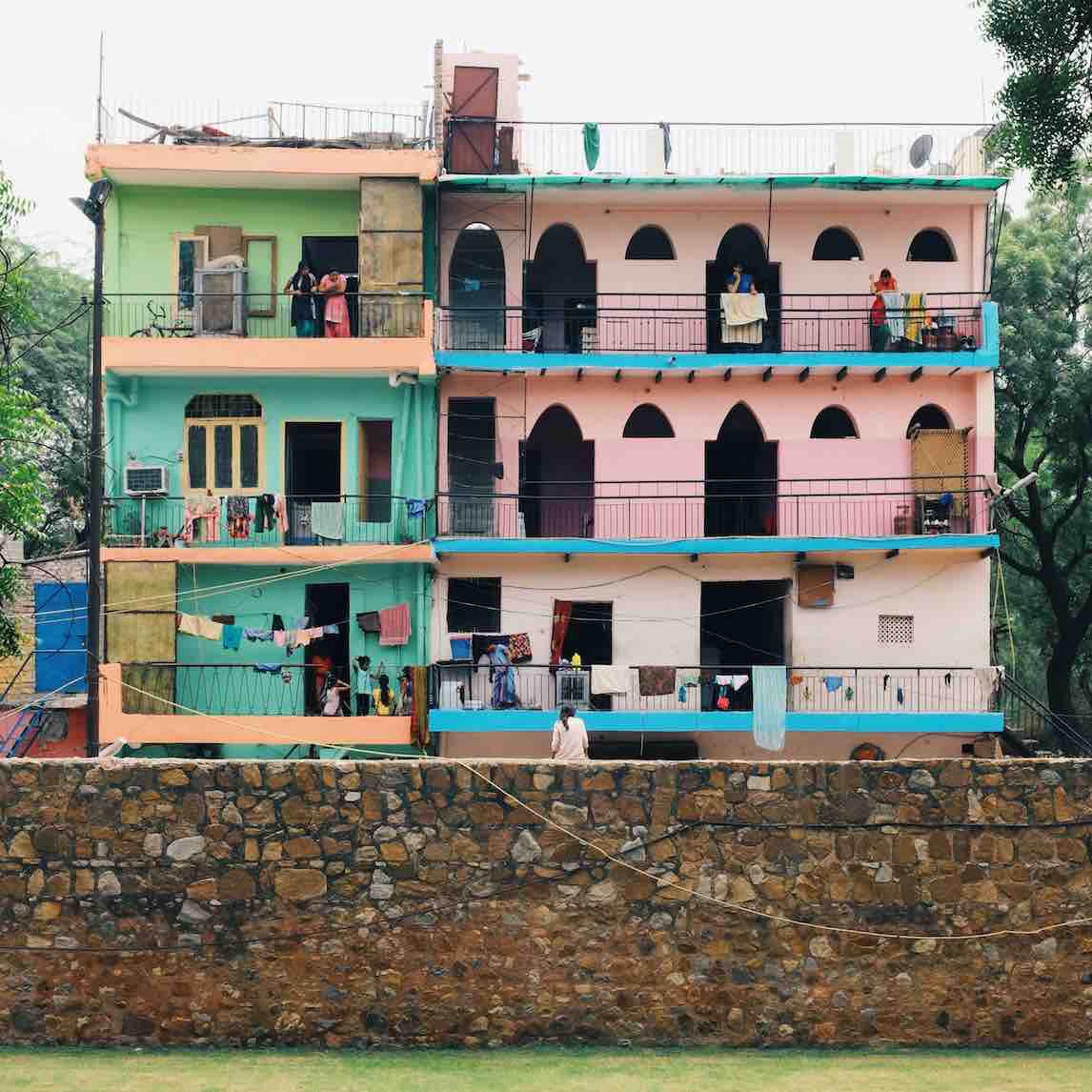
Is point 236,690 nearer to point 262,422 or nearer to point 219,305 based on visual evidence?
point 262,422

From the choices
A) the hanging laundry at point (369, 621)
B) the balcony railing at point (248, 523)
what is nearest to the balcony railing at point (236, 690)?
the hanging laundry at point (369, 621)

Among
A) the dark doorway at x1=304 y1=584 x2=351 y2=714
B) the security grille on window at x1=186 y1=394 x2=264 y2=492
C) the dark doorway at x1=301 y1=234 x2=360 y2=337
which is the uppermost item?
the dark doorway at x1=301 y1=234 x2=360 y2=337

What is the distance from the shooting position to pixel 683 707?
27516 mm

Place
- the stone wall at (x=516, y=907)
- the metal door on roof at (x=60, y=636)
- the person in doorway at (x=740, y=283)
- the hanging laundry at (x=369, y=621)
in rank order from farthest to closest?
the metal door on roof at (x=60, y=636) < the person in doorway at (x=740, y=283) < the hanging laundry at (x=369, y=621) < the stone wall at (x=516, y=907)

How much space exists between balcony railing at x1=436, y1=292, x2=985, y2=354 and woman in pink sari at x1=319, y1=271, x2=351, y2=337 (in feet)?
6.51

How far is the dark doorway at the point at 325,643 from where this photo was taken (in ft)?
91.8

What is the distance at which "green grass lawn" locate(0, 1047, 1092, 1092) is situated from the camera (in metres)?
12.5

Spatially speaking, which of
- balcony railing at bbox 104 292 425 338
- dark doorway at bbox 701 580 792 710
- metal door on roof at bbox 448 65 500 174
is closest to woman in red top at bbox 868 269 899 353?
dark doorway at bbox 701 580 792 710

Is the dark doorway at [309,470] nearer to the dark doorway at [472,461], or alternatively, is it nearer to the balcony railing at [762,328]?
the dark doorway at [472,461]

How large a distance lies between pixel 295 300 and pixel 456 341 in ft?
10.2

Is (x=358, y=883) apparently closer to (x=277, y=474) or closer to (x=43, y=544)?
(x=277, y=474)

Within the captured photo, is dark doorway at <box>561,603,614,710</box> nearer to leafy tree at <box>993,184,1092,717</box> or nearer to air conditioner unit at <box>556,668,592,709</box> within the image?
air conditioner unit at <box>556,668,592,709</box>

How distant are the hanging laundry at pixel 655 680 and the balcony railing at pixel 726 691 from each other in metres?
0.06

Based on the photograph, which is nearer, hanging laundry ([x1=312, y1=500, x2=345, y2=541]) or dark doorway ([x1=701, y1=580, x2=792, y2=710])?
hanging laundry ([x1=312, y1=500, x2=345, y2=541])
